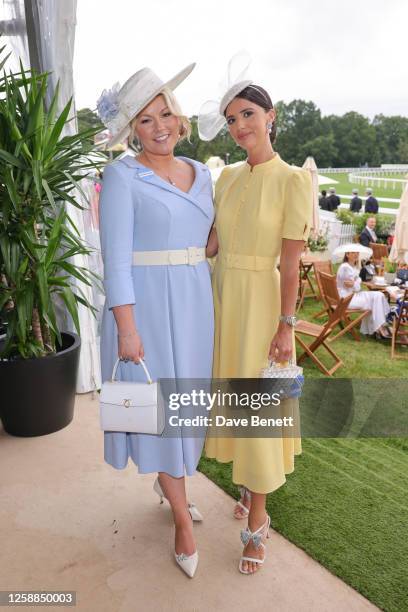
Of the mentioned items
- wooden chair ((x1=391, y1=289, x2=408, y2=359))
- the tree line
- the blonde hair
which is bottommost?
wooden chair ((x1=391, y1=289, x2=408, y2=359))

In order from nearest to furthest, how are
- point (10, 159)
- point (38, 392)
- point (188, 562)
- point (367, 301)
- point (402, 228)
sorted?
point (188, 562) < point (10, 159) < point (38, 392) < point (367, 301) < point (402, 228)

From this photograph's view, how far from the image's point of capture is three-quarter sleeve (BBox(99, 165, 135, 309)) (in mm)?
1678

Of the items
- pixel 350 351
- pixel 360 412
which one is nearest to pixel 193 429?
pixel 360 412

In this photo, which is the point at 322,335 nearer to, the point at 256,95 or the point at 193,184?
the point at 193,184

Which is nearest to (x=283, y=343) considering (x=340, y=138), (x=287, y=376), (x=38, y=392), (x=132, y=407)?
(x=287, y=376)

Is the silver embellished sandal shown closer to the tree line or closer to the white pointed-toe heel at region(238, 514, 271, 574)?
the white pointed-toe heel at region(238, 514, 271, 574)

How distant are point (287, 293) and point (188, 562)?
45.0 inches

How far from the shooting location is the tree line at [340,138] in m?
45.8

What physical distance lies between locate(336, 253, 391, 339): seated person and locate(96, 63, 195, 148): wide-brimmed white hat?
15.9ft

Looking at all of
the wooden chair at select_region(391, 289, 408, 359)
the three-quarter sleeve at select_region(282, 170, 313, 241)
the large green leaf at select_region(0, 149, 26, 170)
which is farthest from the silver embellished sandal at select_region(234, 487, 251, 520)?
the wooden chair at select_region(391, 289, 408, 359)

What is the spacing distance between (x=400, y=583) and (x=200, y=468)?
3.75 ft

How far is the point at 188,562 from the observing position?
1976 millimetres

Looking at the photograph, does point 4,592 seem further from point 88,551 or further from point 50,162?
point 50,162

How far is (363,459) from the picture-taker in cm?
300
